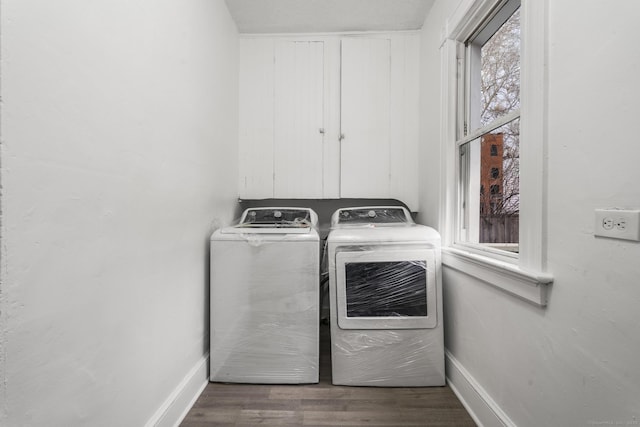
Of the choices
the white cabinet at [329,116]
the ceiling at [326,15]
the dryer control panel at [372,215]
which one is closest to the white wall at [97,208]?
the ceiling at [326,15]

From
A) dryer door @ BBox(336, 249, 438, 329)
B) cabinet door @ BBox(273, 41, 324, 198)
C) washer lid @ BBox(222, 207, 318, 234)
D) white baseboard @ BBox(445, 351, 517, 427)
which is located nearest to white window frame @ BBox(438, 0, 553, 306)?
dryer door @ BBox(336, 249, 438, 329)

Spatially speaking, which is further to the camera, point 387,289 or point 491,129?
point 387,289

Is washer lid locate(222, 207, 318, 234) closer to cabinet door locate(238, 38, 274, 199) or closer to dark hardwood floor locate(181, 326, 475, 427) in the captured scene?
cabinet door locate(238, 38, 274, 199)

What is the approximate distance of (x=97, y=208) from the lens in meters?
0.87

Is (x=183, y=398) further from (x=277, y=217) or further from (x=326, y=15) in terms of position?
(x=326, y=15)

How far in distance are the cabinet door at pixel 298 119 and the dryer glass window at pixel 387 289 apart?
891mm

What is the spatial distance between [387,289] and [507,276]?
0.67 meters

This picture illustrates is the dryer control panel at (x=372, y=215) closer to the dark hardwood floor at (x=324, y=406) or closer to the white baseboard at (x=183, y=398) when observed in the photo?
the dark hardwood floor at (x=324, y=406)

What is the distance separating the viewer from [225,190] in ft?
6.69

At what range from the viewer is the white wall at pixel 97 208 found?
0.65 metres

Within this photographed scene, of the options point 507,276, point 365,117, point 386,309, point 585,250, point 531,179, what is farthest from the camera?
point 365,117

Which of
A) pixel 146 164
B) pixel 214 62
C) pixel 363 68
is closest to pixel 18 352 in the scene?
pixel 146 164

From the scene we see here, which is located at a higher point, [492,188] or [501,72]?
[501,72]

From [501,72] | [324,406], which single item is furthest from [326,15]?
[324,406]
